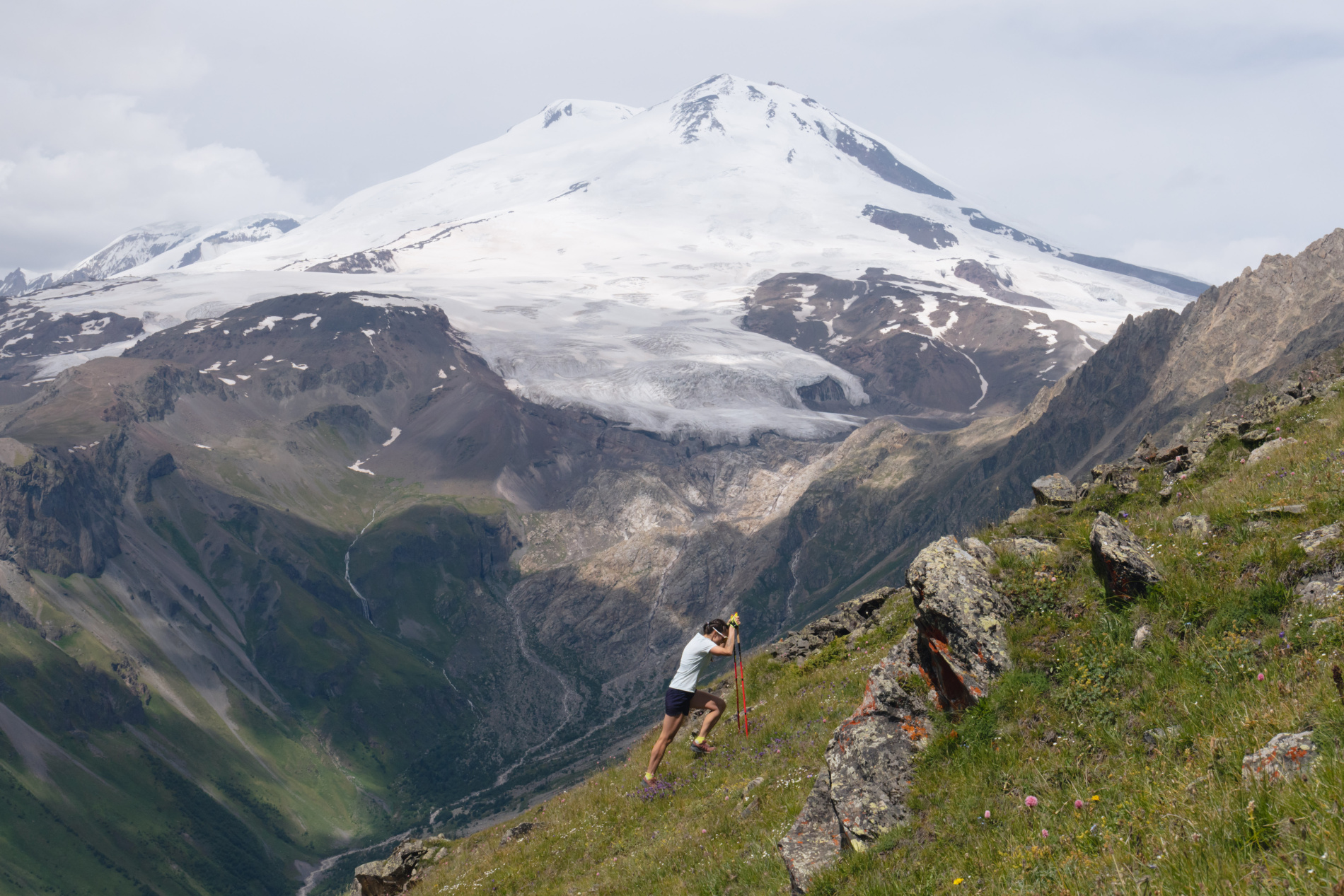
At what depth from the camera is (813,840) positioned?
10578 millimetres

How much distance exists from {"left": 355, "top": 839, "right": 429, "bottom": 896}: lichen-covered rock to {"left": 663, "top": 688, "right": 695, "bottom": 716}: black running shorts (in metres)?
11.1

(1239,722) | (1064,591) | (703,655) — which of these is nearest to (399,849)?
(703,655)

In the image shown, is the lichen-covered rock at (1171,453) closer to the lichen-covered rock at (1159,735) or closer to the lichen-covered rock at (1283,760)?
the lichen-covered rock at (1159,735)

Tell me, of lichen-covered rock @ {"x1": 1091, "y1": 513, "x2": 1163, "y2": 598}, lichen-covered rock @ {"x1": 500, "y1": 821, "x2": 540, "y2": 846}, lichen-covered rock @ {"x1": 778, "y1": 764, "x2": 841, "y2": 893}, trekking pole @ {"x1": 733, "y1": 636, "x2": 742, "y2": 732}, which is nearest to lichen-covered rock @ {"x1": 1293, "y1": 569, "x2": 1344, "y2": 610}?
lichen-covered rock @ {"x1": 1091, "y1": 513, "x2": 1163, "y2": 598}

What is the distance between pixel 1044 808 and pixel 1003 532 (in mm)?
8787

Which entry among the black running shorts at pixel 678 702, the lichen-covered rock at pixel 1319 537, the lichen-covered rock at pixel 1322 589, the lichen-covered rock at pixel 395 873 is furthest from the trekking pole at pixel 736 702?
the lichen-covered rock at pixel 1322 589

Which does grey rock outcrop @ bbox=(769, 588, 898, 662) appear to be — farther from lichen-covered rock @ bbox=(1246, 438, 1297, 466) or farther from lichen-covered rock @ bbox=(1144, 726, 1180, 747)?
lichen-covered rock @ bbox=(1144, 726, 1180, 747)

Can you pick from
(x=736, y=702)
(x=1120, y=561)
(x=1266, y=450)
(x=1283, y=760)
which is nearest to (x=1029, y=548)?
(x=1120, y=561)

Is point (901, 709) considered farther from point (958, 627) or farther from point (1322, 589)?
point (1322, 589)

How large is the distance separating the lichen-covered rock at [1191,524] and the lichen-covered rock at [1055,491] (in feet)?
19.9

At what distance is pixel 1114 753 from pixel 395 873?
72.2ft

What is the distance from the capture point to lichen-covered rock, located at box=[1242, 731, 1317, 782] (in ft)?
22.2

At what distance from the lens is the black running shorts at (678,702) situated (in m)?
17.9

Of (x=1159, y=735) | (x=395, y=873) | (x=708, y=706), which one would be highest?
(x=1159, y=735)
